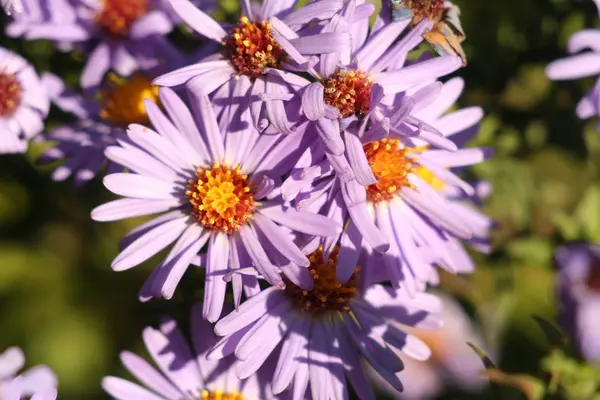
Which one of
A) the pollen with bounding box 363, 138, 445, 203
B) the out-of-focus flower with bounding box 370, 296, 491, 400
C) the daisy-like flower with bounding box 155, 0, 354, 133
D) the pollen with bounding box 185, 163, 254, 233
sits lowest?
the out-of-focus flower with bounding box 370, 296, 491, 400

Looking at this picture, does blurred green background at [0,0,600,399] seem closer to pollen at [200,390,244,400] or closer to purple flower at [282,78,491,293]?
pollen at [200,390,244,400]

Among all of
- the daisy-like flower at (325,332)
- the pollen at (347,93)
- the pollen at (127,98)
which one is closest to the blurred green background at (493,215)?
the pollen at (127,98)

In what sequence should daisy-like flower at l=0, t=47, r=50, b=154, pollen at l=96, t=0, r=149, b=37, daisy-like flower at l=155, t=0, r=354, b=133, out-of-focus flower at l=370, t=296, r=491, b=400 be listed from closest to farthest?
daisy-like flower at l=155, t=0, r=354, b=133 → daisy-like flower at l=0, t=47, r=50, b=154 → pollen at l=96, t=0, r=149, b=37 → out-of-focus flower at l=370, t=296, r=491, b=400

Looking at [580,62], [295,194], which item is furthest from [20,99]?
[580,62]

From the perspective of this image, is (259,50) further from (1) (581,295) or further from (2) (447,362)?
(2) (447,362)

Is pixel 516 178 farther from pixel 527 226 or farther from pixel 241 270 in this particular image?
pixel 241 270

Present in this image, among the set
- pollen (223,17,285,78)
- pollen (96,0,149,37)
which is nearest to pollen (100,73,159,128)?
pollen (96,0,149,37)

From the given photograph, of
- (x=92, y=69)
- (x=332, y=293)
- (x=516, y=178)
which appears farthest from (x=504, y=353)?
(x=92, y=69)

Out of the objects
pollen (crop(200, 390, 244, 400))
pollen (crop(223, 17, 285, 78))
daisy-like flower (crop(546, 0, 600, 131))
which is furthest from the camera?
daisy-like flower (crop(546, 0, 600, 131))
